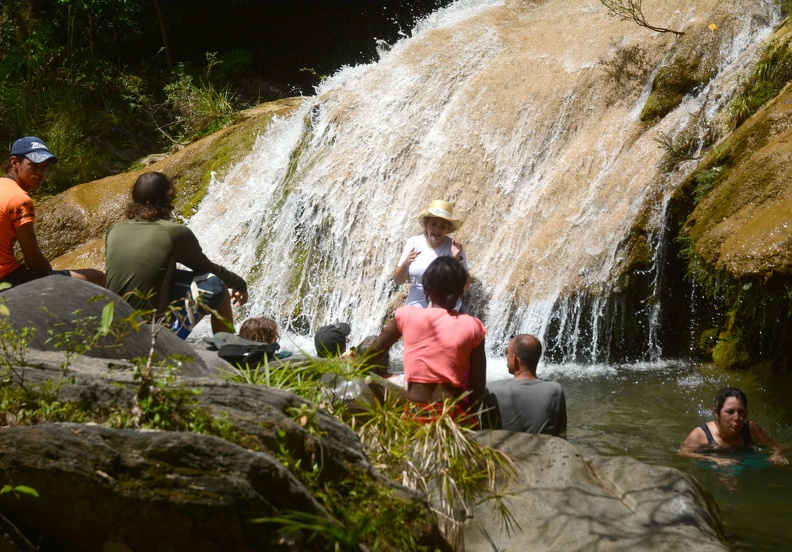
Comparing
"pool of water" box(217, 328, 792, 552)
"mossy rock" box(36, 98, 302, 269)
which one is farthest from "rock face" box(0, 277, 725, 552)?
"mossy rock" box(36, 98, 302, 269)

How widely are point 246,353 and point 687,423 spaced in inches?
148

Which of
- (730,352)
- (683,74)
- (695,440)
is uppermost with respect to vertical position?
(683,74)

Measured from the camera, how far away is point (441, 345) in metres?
4.29

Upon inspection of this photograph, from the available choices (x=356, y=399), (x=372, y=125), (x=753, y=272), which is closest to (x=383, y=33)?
(x=372, y=125)

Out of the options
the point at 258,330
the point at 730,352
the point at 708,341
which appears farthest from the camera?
the point at 708,341

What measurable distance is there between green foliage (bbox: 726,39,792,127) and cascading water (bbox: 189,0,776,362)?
1.04ft

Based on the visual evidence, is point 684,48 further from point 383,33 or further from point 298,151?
point 383,33

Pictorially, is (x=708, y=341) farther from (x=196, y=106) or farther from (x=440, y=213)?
(x=196, y=106)

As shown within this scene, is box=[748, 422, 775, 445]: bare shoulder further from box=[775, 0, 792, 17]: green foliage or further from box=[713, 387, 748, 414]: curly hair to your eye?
box=[775, 0, 792, 17]: green foliage

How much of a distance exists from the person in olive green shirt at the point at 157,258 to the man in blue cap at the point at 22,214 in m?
0.38

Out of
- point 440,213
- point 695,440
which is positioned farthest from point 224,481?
point 440,213

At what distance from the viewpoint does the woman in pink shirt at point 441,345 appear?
4.27m

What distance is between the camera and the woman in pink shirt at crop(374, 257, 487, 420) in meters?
4.27

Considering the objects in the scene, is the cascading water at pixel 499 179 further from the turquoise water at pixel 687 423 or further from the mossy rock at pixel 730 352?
the turquoise water at pixel 687 423
